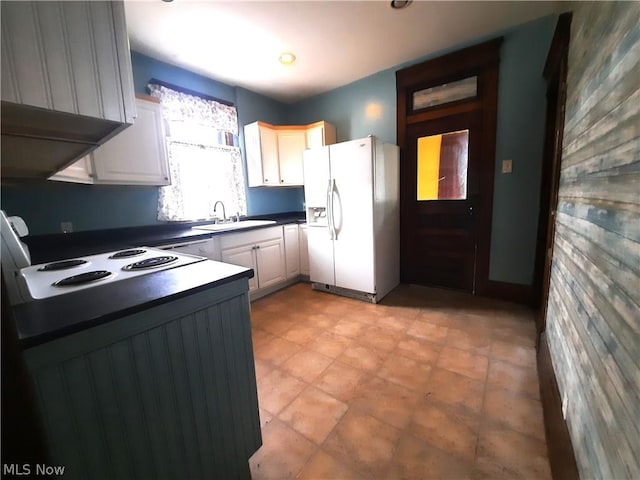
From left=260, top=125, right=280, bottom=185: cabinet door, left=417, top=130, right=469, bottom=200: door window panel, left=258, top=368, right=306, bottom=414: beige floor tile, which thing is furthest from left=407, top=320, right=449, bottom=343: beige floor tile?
left=260, top=125, right=280, bottom=185: cabinet door

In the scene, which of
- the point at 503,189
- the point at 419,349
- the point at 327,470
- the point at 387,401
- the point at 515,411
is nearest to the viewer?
the point at 327,470

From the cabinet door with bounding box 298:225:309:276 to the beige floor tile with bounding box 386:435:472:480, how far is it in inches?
97.8

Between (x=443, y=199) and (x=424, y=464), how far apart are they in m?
2.49

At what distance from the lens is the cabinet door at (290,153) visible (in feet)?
11.9

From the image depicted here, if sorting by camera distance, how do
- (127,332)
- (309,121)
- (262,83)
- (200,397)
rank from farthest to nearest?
(309,121) < (262,83) < (200,397) < (127,332)

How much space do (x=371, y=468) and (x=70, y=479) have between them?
106cm

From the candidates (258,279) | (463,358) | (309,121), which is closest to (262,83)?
(309,121)

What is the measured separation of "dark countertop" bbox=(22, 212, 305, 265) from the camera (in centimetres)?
177

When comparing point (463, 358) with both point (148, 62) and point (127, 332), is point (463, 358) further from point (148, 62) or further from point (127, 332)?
point (148, 62)

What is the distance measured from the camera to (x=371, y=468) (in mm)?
1136

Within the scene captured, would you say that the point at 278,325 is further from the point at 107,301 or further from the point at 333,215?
the point at 107,301

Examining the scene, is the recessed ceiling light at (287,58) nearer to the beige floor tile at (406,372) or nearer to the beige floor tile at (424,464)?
the beige floor tile at (406,372)

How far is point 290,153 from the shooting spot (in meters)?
3.66

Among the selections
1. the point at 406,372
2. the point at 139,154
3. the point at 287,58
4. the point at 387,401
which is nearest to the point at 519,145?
the point at 406,372
